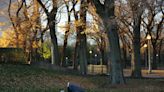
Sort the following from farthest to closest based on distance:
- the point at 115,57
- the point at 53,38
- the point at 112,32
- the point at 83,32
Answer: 1. the point at 53,38
2. the point at 83,32
3. the point at 115,57
4. the point at 112,32

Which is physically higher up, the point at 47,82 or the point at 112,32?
the point at 112,32

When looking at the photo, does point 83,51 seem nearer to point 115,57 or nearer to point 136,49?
point 136,49

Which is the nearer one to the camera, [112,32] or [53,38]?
[112,32]

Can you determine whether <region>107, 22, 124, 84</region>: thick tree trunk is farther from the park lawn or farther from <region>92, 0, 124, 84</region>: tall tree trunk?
the park lawn

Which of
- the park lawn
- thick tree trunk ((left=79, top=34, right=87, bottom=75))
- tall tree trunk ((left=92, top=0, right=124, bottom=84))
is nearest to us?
the park lawn

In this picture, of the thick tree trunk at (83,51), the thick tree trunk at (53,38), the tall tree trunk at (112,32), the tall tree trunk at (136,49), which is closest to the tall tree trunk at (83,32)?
the thick tree trunk at (83,51)

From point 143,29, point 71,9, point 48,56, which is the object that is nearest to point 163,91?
point 71,9

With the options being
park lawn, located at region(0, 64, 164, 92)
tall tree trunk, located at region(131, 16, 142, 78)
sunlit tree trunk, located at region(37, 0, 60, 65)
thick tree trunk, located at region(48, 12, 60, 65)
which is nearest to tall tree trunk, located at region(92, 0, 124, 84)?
park lawn, located at region(0, 64, 164, 92)

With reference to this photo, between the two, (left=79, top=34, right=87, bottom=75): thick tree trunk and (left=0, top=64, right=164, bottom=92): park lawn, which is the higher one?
(left=79, top=34, right=87, bottom=75): thick tree trunk

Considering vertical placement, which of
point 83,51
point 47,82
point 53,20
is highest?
point 53,20

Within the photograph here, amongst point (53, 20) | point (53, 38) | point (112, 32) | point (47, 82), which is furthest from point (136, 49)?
point (47, 82)

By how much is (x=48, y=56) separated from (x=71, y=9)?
38110mm

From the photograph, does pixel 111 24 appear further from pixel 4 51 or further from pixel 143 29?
pixel 143 29

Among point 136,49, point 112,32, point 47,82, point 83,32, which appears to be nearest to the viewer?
point 47,82
